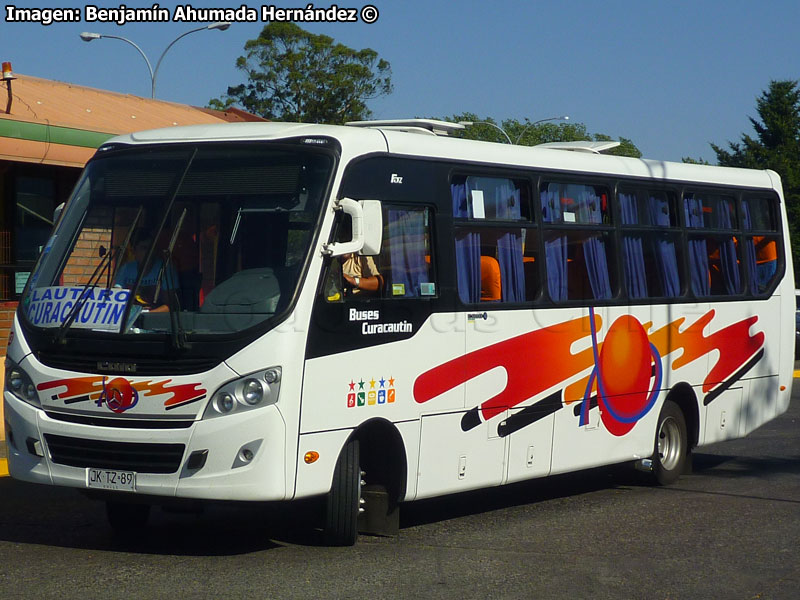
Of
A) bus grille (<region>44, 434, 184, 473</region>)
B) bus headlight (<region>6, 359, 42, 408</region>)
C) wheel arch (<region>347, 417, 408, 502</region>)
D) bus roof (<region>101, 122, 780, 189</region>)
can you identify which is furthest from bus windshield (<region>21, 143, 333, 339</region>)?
wheel arch (<region>347, 417, 408, 502</region>)

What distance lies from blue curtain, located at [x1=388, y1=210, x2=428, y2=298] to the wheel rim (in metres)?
3.92

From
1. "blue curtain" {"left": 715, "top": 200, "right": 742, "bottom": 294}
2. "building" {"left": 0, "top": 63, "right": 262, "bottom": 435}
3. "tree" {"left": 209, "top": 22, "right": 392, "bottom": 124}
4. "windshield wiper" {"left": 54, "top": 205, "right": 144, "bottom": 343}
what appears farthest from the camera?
"tree" {"left": 209, "top": 22, "right": 392, "bottom": 124}

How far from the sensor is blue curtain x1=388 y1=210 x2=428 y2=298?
29.5ft

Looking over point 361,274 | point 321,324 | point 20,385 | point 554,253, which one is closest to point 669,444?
point 554,253

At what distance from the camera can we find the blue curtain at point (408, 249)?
8.98 metres

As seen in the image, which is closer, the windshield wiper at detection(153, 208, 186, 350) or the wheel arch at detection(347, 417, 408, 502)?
the windshield wiper at detection(153, 208, 186, 350)

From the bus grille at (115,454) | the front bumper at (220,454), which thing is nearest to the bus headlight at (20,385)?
the bus grille at (115,454)

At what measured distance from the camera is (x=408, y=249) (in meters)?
9.12

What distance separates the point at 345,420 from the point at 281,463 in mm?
635

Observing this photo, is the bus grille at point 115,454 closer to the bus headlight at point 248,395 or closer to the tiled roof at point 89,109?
the bus headlight at point 248,395

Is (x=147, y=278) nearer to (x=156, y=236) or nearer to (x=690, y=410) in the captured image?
(x=156, y=236)

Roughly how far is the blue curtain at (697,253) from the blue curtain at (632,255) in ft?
2.99

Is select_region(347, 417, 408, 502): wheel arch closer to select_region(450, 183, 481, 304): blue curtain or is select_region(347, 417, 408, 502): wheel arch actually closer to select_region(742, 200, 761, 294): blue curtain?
select_region(450, 183, 481, 304): blue curtain

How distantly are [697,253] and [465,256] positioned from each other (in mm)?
3772
